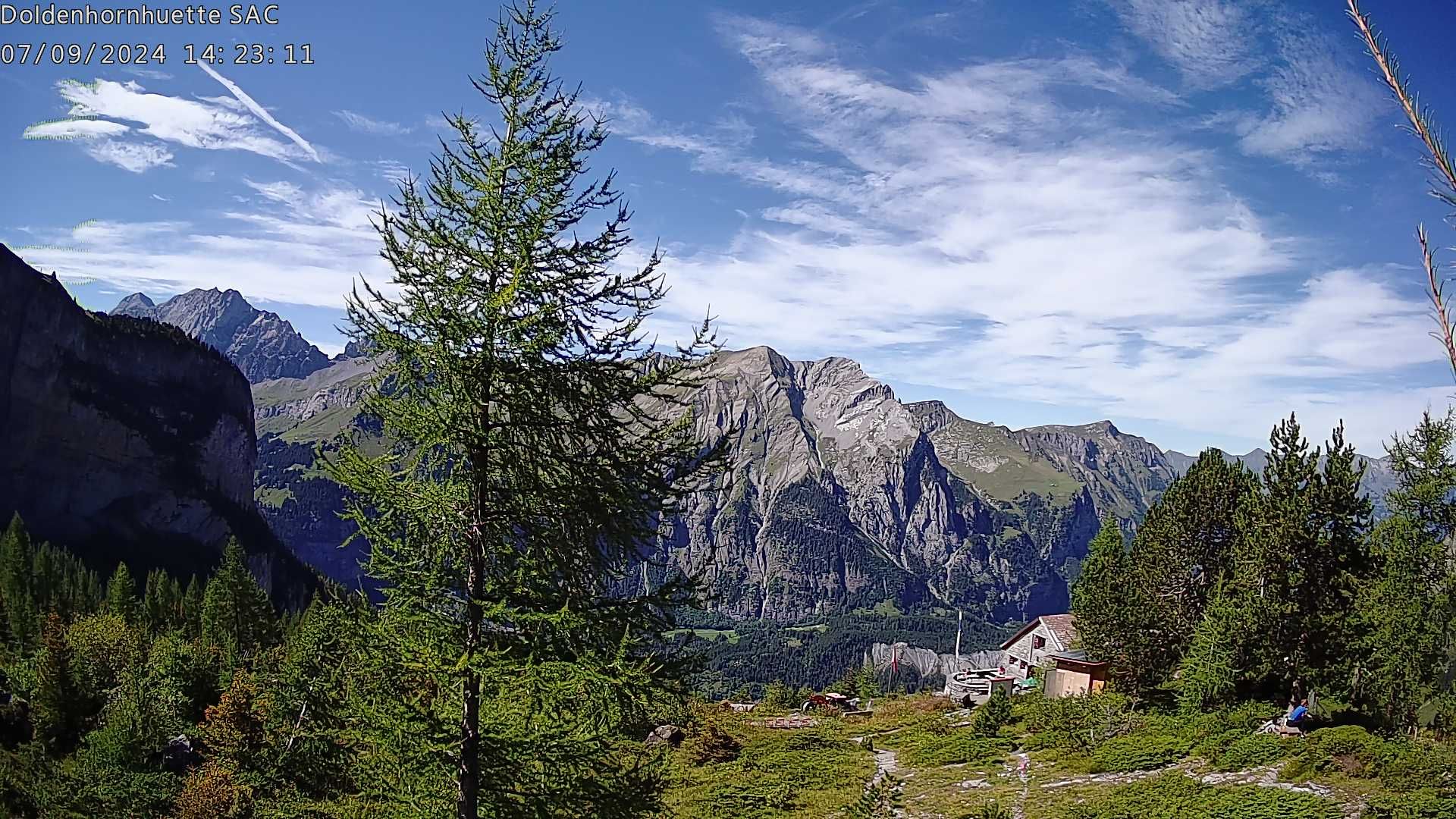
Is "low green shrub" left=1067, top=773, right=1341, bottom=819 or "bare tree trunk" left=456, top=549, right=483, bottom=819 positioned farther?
"low green shrub" left=1067, top=773, right=1341, bottom=819

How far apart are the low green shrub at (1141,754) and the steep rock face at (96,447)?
196 metres

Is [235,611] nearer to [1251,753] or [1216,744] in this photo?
[1216,744]

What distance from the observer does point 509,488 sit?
9.49 metres

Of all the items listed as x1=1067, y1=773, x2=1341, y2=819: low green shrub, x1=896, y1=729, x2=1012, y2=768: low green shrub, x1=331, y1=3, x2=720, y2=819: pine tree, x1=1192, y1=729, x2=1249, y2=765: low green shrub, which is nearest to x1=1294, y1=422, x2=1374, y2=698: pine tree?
x1=1192, y1=729, x2=1249, y2=765: low green shrub

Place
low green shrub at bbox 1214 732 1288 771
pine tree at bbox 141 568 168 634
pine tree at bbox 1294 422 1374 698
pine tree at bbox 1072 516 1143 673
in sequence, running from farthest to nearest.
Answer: pine tree at bbox 141 568 168 634, pine tree at bbox 1072 516 1143 673, pine tree at bbox 1294 422 1374 698, low green shrub at bbox 1214 732 1288 771

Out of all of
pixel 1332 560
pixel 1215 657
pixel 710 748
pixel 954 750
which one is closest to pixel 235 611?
pixel 710 748

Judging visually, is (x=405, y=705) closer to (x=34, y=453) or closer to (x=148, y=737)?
(x=148, y=737)

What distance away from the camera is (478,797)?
9312 millimetres

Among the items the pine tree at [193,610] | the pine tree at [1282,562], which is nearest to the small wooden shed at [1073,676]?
the pine tree at [1282,562]

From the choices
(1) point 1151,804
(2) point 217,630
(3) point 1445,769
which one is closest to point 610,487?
(1) point 1151,804

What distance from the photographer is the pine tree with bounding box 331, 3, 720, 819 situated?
8.80 m

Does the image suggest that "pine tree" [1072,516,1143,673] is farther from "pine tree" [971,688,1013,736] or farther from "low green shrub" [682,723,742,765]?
"low green shrub" [682,723,742,765]

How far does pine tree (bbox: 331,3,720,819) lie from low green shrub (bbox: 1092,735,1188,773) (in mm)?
26010

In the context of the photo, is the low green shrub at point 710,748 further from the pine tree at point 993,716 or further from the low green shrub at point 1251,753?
the low green shrub at point 1251,753
